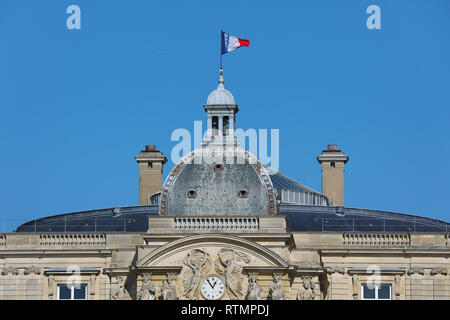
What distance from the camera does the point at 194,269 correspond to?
9388cm

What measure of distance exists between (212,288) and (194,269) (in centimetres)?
136

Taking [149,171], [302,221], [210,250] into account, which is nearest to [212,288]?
[210,250]

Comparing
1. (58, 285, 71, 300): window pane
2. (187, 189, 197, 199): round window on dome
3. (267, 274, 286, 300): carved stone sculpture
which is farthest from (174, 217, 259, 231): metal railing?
(58, 285, 71, 300): window pane

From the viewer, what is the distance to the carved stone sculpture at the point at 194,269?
93.8 meters

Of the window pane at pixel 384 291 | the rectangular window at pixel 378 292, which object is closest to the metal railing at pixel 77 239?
the rectangular window at pixel 378 292

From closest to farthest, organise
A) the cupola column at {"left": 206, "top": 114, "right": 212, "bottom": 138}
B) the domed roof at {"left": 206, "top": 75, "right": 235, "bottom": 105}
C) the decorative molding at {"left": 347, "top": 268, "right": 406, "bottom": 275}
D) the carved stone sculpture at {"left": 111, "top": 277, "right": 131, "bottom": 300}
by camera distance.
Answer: the carved stone sculpture at {"left": 111, "top": 277, "right": 131, "bottom": 300} → the decorative molding at {"left": 347, "top": 268, "right": 406, "bottom": 275} → the cupola column at {"left": 206, "top": 114, "right": 212, "bottom": 138} → the domed roof at {"left": 206, "top": 75, "right": 235, "bottom": 105}

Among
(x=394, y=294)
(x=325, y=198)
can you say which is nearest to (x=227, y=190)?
(x=394, y=294)

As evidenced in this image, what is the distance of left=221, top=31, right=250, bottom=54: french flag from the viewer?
104125 millimetres

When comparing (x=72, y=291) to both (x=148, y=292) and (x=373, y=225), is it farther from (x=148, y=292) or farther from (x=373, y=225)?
(x=373, y=225)

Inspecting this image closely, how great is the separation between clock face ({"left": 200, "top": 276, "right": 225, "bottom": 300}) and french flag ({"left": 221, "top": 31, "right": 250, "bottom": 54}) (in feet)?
52.5

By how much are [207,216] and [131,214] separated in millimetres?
13275

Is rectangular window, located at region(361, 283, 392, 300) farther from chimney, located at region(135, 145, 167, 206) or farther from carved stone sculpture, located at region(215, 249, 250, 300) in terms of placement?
chimney, located at region(135, 145, 167, 206)

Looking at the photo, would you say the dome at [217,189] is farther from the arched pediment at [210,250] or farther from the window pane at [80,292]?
the window pane at [80,292]

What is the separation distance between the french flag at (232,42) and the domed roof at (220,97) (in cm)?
263
